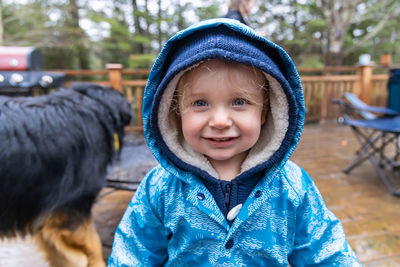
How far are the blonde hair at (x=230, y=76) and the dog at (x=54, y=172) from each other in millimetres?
947

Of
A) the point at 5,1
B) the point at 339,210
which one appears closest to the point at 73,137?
the point at 339,210

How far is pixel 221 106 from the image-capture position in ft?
2.53

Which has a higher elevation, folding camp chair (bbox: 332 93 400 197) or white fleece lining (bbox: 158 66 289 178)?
white fleece lining (bbox: 158 66 289 178)

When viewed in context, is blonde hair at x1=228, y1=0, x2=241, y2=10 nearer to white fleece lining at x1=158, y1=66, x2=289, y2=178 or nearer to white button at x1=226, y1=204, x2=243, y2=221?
white fleece lining at x1=158, y1=66, x2=289, y2=178

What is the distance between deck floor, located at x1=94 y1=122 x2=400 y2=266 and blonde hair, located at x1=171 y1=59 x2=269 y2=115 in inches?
57.8

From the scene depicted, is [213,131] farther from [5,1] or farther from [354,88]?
[5,1]

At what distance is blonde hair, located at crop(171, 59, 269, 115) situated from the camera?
75 cm

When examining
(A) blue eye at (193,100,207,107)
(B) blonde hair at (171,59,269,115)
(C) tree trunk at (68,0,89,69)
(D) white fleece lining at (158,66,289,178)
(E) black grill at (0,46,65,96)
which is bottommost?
(D) white fleece lining at (158,66,289,178)

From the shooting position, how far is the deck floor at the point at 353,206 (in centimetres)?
173

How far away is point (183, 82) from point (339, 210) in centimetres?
202

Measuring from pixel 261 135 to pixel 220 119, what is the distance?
0.28 metres

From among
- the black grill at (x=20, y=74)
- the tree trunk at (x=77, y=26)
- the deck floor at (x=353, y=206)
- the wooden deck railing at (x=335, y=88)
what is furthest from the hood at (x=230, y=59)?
the tree trunk at (x=77, y=26)

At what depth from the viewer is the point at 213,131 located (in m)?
0.80

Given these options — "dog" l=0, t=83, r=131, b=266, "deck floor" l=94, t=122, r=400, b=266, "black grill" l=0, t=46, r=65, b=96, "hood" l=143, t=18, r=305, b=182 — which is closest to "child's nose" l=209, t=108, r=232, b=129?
"hood" l=143, t=18, r=305, b=182
